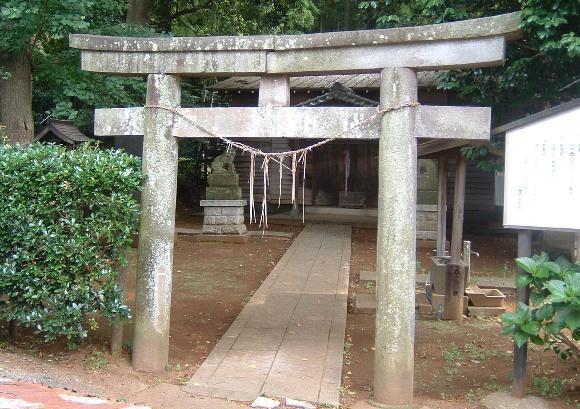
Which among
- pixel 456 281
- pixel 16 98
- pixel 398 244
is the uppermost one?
pixel 16 98

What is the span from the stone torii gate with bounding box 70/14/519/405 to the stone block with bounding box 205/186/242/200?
9.71 meters

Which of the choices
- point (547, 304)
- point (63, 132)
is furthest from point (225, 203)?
point (547, 304)

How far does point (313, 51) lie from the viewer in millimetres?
5875

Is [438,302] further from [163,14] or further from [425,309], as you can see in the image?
[163,14]

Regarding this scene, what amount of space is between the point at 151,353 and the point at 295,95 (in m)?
13.4

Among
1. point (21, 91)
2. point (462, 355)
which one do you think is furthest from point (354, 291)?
point (21, 91)

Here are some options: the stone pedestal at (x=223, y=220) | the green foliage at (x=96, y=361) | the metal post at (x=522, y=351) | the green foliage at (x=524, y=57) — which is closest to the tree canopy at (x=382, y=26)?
the green foliage at (x=524, y=57)

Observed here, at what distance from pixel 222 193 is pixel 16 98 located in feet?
20.2

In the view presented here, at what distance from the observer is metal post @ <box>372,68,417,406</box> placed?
5.55m

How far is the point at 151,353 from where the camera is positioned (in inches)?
245

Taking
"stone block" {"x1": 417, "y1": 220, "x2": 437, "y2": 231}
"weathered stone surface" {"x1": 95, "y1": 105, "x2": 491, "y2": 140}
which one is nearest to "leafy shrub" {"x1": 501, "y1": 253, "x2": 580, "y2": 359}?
"weathered stone surface" {"x1": 95, "y1": 105, "x2": 491, "y2": 140}

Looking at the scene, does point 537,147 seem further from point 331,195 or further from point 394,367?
point 331,195

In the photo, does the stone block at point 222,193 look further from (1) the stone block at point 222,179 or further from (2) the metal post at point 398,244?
(2) the metal post at point 398,244

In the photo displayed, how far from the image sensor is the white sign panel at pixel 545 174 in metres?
5.21
